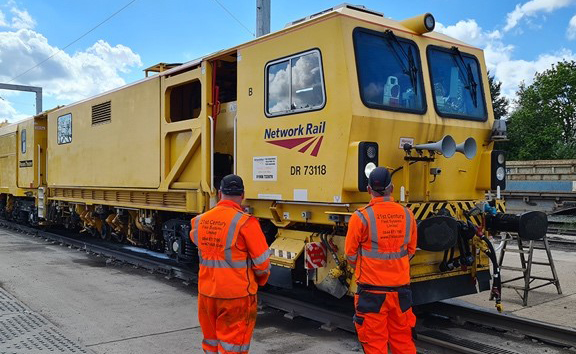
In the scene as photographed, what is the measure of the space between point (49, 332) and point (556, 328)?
17.0 ft

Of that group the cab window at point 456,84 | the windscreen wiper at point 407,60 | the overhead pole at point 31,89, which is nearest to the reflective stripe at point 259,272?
the windscreen wiper at point 407,60

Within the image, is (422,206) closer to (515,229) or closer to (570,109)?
(515,229)

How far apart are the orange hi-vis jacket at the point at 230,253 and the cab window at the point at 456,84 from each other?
330cm

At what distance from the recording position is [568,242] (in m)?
12.6

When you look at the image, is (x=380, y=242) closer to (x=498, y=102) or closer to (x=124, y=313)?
(x=124, y=313)

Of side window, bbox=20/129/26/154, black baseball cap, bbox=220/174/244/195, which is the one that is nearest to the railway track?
black baseball cap, bbox=220/174/244/195

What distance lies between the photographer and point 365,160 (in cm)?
500

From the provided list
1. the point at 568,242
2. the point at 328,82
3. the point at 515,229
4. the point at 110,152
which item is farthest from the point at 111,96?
the point at 568,242

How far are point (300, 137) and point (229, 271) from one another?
2.40 meters

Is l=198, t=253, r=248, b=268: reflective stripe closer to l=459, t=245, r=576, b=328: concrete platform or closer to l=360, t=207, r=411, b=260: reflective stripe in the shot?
l=360, t=207, r=411, b=260: reflective stripe

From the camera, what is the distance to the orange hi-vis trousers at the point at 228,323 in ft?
11.4

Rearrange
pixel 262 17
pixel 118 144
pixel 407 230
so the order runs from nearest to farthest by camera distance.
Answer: pixel 407 230
pixel 118 144
pixel 262 17

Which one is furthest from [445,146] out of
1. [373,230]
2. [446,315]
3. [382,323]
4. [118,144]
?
[118,144]

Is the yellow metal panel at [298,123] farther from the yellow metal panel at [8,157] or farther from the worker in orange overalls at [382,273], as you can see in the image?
the yellow metal panel at [8,157]
